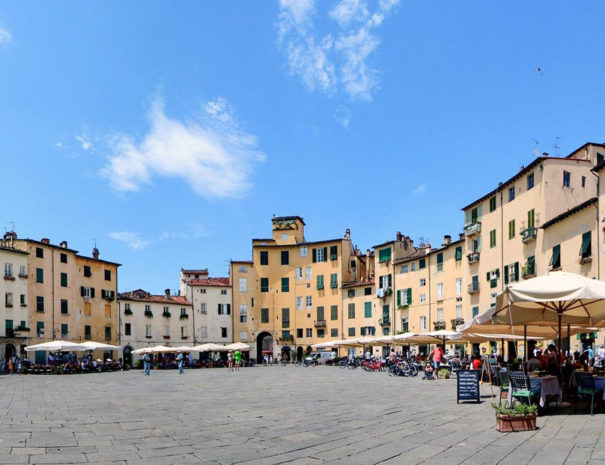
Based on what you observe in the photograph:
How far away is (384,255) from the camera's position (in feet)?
209

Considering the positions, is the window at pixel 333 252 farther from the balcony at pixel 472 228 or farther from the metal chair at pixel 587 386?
the metal chair at pixel 587 386

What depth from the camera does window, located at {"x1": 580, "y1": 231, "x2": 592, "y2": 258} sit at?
97.2 ft

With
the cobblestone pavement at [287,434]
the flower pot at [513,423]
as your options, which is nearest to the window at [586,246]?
the cobblestone pavement at [287,434]

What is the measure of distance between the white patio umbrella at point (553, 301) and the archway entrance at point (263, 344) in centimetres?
5879

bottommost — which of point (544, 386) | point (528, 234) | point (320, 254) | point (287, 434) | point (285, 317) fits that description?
point (285, 317)

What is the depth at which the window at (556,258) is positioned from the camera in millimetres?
33031

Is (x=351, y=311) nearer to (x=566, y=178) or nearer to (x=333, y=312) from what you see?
(x=333, y=312)

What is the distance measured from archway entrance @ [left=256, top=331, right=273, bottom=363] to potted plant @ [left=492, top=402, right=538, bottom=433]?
63.8 metres

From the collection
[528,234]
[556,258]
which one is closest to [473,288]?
[528,234]

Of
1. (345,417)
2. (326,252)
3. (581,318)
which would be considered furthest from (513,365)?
(326,252)

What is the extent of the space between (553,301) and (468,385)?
3991 mm

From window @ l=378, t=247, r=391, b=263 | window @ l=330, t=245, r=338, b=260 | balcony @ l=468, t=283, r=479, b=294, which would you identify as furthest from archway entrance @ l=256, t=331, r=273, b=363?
balcony @ l=468, t=283, r=479, b=294

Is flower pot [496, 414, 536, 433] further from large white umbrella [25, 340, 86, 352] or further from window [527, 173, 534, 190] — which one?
large white umbrella [25, 340, 86, 352]

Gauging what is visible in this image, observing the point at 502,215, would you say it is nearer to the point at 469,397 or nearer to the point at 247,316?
the point at 469,397
